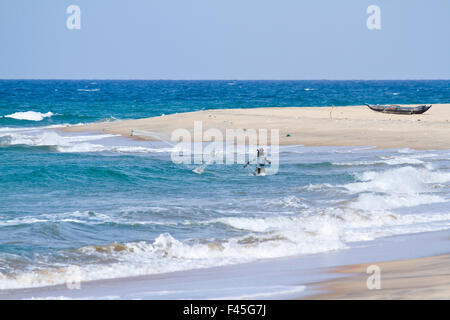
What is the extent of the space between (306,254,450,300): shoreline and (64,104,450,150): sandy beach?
64.4 feet

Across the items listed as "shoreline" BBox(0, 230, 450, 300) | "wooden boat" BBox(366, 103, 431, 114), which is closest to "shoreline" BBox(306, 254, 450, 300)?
"shoreline" BBox(0, 230, 450, 300)

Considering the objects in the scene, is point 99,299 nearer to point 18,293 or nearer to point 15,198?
point 18,293

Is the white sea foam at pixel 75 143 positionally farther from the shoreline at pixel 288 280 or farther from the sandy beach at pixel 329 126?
the shoreline at pixel 288 280

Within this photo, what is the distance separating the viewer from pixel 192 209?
16.2 meters

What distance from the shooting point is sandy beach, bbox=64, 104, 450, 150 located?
1235 inches

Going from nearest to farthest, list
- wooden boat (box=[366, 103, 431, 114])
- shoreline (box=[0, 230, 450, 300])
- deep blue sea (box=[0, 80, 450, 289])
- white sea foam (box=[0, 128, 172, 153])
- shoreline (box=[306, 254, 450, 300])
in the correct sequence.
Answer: shoreline (box=[306, 254, 450, 300]) < shoreline (box=[0, 230, 450, 300]) < deep blue sea (box=[0, 80, 450, 289]) < white sea foam (box=[0, 128, 172, 153]) < wooden boat (box=[366, 103, 431, 114])

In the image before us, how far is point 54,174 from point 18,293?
13183mm

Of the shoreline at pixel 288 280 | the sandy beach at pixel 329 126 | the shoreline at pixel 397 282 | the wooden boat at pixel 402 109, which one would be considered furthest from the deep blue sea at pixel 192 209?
the wooden boat at pixel 402 109

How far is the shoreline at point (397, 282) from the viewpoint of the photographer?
8.03 meters

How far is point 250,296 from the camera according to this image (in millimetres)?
8664

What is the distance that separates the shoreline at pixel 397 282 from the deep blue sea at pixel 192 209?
207 cm

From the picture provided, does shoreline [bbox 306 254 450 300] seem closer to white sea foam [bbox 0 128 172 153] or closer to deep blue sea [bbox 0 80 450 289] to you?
deep blue sea [bbox 0 80 450 289]

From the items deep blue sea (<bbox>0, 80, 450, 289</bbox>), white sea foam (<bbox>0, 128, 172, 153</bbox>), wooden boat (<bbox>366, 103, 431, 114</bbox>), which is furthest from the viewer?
wooden boat (<bbox>366, 103, 431, 114</bbox>)

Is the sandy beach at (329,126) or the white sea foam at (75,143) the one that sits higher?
the sandy beach at (329,126)
